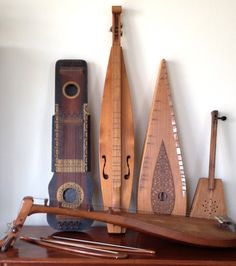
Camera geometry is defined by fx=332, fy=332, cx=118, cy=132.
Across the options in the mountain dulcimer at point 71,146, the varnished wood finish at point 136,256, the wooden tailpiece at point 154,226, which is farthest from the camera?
the mountain dulcimer at point 71,146

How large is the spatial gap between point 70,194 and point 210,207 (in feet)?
1.92

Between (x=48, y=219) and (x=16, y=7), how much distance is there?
930 mm

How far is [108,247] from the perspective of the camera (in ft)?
3.78

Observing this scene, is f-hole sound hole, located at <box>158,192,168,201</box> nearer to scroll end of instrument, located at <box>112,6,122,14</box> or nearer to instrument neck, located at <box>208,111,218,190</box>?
instrument neck, located at <box>208,111,218,190</box>

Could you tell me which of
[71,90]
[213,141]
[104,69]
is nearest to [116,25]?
[104,69]

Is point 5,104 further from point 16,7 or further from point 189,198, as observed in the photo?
point 189,198

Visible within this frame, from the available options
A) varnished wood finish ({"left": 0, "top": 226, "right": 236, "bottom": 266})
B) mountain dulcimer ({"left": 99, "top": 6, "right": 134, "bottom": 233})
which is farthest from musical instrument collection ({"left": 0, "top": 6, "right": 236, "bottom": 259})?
varnished wood finish ({"left": 0, "top": 226, "right": 236, "bottom": 266})

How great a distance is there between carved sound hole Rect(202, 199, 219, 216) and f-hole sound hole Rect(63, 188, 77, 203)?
0.54m

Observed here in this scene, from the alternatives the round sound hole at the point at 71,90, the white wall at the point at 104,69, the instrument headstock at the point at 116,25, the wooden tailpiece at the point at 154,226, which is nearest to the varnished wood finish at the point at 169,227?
the wooden tailpiece at the point at 154,226

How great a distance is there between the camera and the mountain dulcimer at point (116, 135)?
1.36 metres

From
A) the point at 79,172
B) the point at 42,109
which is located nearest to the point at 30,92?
the point at 42,109

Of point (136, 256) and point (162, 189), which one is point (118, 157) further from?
point (136, 256)

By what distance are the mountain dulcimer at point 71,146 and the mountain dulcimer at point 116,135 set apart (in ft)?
0.24

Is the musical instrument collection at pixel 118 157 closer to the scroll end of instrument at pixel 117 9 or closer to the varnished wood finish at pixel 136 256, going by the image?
the scroll end of instrument at pixel 117 9
